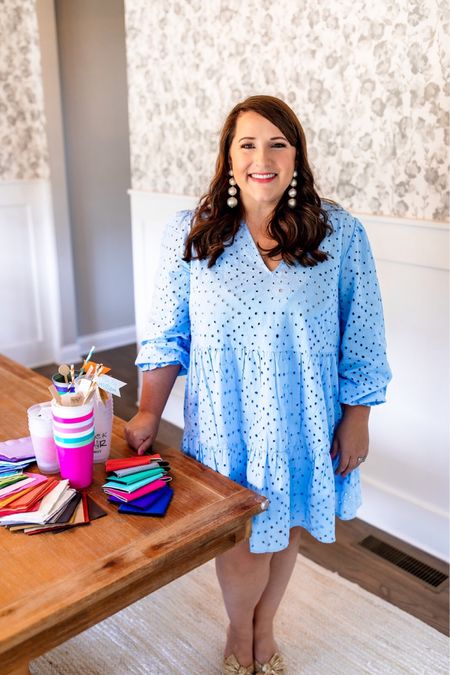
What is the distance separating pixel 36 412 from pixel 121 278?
3208 millimetres

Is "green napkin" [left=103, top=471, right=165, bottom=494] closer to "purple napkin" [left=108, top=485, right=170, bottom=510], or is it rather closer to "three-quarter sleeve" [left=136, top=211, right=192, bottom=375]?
"purple napkin" [left=108, top=485, right=170, bottom=510]

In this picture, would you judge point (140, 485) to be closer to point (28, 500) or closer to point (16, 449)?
point (28, 500)

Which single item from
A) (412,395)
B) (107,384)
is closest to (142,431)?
(107,384)

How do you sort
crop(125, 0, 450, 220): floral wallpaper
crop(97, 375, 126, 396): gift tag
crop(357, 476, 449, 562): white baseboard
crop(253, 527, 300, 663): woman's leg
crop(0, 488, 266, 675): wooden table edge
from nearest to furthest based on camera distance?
crop(0, 488, 266, 675): wooden table edge < crop(97, 375, 126, 396): gift tag < crop(253, 527, 300, 663): woman's leg < crop(125, 0, 450, 220): floral wallpaper < crop(357, 476, 449, 562): white baseboard

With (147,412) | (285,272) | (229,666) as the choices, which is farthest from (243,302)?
(229,666)

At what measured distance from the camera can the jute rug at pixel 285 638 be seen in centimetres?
179

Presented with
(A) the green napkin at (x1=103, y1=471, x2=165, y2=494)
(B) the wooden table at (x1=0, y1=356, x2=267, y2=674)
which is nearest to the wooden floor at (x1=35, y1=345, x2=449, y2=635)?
(B) the wooden table at (x1=0, y1=356, x2=267, y2=674)

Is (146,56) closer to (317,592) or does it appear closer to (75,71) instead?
(75,71)

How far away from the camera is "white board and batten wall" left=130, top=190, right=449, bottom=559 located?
6.93ft

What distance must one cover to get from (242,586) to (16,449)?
633mm

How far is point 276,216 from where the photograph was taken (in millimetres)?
1436

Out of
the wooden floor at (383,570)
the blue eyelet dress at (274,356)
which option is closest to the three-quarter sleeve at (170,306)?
the blue eyelet dress at (274,356)

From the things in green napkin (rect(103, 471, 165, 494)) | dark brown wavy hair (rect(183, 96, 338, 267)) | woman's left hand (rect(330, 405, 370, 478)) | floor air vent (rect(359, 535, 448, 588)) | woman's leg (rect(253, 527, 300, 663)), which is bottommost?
floor air vent (rect(359, 535, 448, 588))

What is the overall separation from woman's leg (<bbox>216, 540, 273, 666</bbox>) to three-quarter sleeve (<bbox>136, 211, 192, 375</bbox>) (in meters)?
0.47
